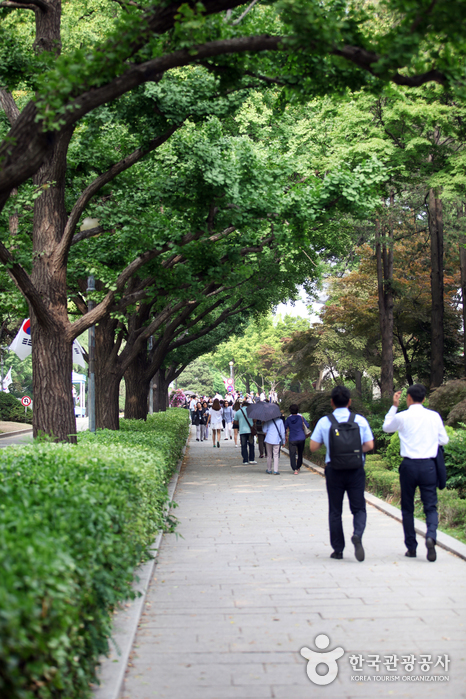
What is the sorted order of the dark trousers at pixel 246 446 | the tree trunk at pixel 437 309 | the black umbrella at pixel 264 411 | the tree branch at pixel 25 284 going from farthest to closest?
1. the tree trunk at pixel 437 309
2. the dark trousers at pixel 246 446
3. the black umbrella at pixel 264 411
4. the tree branch at pixel 25 284

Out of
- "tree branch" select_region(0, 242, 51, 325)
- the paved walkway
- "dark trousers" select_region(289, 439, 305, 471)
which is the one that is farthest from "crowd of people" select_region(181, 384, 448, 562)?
"dark trousers" select_region(289, 439, 305, 471)

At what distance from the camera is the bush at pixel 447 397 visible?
1673 centimetres

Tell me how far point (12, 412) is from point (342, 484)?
44741 mm

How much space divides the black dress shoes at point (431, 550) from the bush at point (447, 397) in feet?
32.7

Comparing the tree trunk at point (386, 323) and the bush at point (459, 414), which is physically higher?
the tree trunk at point (386, 323)

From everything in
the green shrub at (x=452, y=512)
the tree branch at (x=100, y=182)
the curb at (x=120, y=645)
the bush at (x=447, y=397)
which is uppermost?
the tree branch at (x=100, y=182)

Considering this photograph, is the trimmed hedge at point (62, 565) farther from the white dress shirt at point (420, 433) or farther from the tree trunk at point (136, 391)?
the tree trunk at point (136, 391)

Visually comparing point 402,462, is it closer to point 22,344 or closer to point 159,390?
point 22,344

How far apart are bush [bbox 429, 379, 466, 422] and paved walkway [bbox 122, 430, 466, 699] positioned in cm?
760

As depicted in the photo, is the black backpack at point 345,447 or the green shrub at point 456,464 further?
the green shrub at point 456,464

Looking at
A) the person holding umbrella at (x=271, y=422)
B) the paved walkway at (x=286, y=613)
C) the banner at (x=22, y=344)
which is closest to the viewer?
the paved walkway at (x=286, y=613)

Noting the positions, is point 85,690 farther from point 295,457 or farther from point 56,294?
point 295,457

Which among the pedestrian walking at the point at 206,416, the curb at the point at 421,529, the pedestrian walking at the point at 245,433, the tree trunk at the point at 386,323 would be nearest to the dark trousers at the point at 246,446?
the pedestrian walking at the point at 245,433

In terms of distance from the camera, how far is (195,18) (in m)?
5.05
